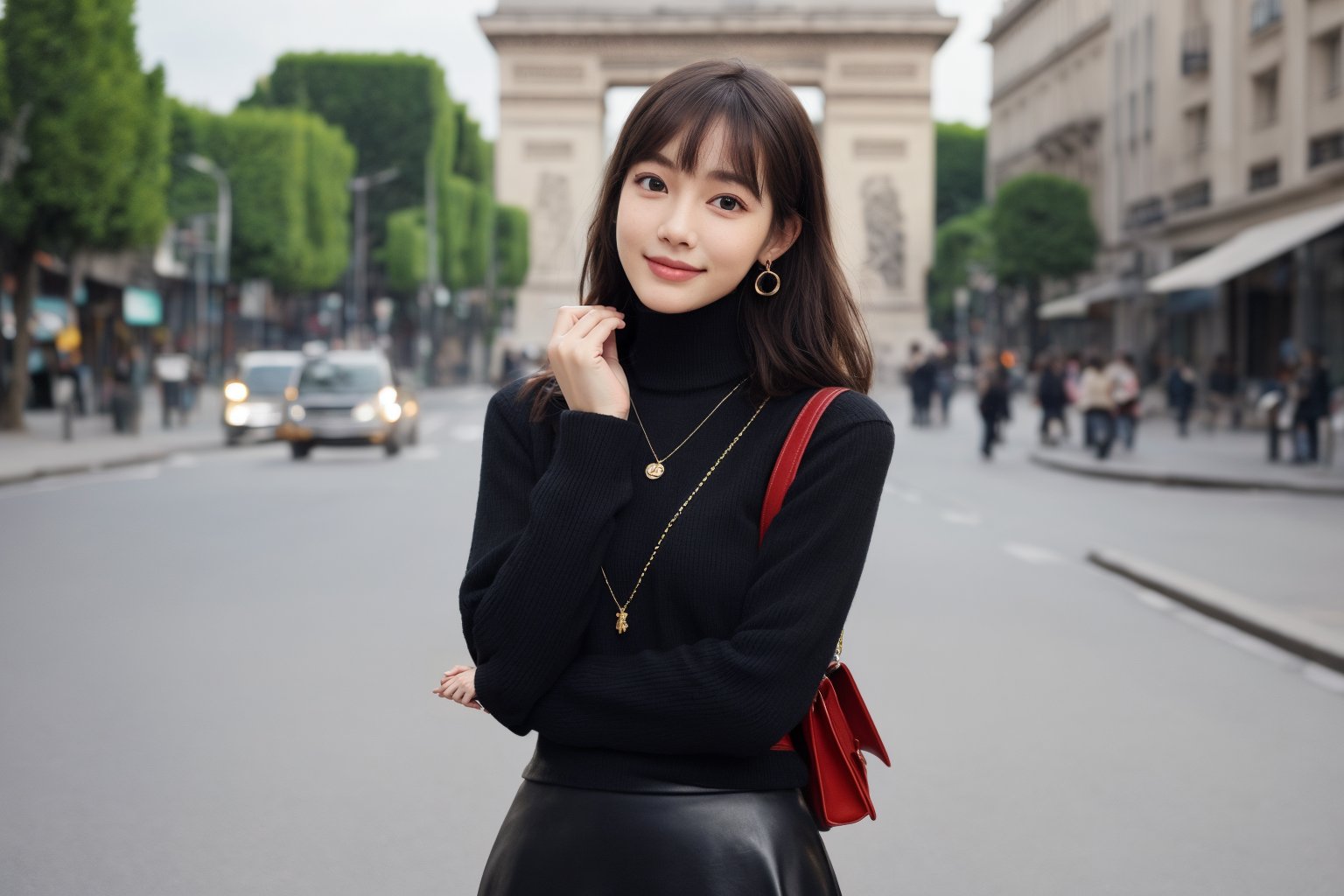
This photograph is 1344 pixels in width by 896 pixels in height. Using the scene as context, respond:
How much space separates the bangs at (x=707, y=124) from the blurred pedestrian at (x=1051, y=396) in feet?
99.8

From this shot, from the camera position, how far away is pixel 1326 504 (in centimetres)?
2023

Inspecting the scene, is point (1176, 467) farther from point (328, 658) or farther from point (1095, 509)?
point (328, 658)

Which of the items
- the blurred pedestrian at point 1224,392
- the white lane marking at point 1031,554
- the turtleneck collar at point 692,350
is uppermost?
the turtleneck collar at point 692,350

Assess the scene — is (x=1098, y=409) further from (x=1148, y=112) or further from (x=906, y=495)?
(x=1148, y=112)

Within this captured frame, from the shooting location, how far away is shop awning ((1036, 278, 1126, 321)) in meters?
55.9

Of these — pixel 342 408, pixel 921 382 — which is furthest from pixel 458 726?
pixel 921 382

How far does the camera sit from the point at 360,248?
7575cm

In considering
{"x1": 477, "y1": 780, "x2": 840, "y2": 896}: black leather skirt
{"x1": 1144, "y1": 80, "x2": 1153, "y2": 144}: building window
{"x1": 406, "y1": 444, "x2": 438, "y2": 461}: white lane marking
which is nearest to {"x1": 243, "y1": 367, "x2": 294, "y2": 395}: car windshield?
{"x1": 406, "y1": 444, "x2": 438, "y2": 461}: white lane marking

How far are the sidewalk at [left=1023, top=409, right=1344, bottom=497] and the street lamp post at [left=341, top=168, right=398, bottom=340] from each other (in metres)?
41.0

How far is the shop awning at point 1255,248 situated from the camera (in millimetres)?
30578

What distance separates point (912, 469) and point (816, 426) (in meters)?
23.6

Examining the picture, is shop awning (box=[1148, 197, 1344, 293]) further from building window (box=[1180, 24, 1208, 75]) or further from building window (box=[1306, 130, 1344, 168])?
building window (box=[1180, 24, 1208, 75])

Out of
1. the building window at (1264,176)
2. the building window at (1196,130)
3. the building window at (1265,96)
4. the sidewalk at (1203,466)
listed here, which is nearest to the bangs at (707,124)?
the sidewalk at (1203,466)

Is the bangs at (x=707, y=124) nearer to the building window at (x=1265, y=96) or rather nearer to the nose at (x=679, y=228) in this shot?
the nose at (x=679, y=228)
